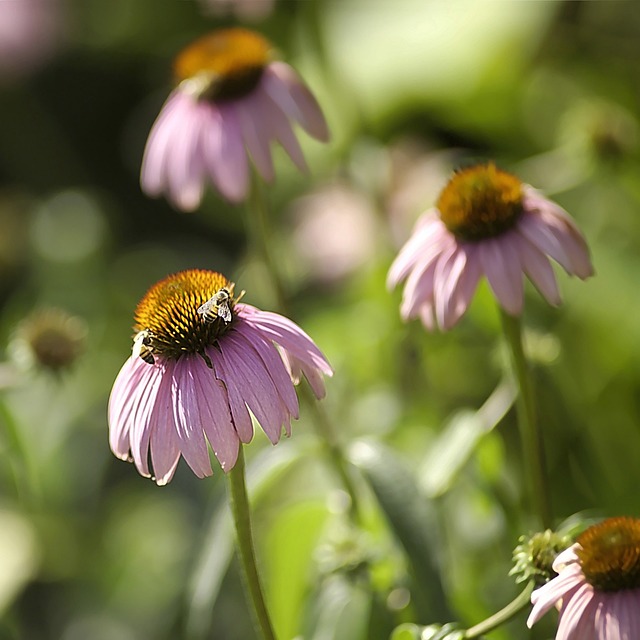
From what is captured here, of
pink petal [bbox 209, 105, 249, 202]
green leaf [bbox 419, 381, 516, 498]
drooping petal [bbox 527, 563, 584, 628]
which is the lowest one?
drooping petal [bbox 527, 563, 584, 628]

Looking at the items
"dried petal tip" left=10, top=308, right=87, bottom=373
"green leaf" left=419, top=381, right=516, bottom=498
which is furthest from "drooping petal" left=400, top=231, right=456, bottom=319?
"dried petal tip" left=10, top=308, right=87, bottom=373

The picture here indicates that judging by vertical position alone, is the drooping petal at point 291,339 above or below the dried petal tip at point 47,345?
below

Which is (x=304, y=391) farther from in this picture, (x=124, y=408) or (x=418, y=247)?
(x=124, y=408)

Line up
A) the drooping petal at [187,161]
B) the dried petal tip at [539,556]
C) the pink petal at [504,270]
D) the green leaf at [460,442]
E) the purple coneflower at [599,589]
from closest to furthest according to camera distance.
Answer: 1. the purple coneflower at [599,589]
2. the dried petal tip at [539,556]
3. the pink petal at [504,270]
4. the green leaf at [460,442]
5. the drooping petal at [187,161]

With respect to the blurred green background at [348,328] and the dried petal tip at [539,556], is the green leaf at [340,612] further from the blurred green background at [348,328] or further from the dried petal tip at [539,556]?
the dried petal tip at [539,556]

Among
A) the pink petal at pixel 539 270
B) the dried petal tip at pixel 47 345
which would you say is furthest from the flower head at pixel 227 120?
the pink petal at pixel 539 270

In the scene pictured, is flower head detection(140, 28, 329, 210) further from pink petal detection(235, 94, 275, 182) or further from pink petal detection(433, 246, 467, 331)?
pink petal detection(433, 246, 467, 331)
